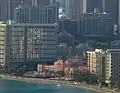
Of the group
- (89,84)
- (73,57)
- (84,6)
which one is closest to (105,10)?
(84,6)

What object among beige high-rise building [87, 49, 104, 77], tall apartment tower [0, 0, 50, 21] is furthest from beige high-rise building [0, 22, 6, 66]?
tall apartment tower [0, 0, 50, 21]

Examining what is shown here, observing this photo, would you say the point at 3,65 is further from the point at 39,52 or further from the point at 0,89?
Result: the point at 0,89

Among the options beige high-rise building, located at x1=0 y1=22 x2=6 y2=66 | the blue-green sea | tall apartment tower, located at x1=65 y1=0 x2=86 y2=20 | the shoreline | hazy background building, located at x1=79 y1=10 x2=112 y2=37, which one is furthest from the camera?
tall apartment tower, located at x1=65 y1=0 x2=86 y2=20

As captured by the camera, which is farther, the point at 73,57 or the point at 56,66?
the point at 73,57

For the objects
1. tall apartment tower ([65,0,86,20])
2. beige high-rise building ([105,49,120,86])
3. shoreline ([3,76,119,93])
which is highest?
tall apartment tower ([65,0,86,20])

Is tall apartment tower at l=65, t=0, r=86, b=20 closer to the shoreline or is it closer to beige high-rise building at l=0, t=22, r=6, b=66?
beige high-rise building at l=0, t=22, r=6, b=66

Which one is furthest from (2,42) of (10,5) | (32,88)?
(10,5)

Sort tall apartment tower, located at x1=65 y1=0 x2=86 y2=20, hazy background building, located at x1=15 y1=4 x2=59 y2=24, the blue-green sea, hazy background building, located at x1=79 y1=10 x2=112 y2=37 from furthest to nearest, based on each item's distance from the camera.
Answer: tall apartment tower, located at x1=65 y1=0 x2=86 y2=20, hazy background building, located at x1=79 y1=10 x2=112 y2=37, hazy background building, located at x1=15 y1=4 x2=59 y2=24, the blue-green sea
